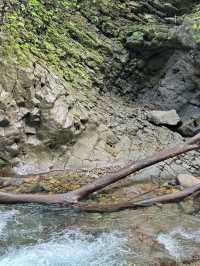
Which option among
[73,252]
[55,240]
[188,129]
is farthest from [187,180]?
[73,252]

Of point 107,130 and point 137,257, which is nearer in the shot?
point 137,257

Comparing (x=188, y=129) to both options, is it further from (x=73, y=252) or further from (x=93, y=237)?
(x=73, y=252)

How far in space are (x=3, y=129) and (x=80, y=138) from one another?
5.53 ft

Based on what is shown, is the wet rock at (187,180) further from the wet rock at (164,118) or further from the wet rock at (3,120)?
the wet rock at (3,120)

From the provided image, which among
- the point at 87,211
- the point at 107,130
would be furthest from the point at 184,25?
the point at 87,211

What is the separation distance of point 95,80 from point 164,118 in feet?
6.16

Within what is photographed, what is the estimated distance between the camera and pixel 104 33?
41.5ft

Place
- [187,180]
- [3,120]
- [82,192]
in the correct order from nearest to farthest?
[82,192] < [3,120] < [187,180]

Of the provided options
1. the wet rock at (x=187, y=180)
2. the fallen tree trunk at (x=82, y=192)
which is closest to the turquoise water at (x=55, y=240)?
the fallen tree trunk at (x=82, y=192)

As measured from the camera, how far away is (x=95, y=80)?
38.1 ft

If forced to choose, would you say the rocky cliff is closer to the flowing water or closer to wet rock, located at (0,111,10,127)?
wet rock, located at (0,111,10,127)

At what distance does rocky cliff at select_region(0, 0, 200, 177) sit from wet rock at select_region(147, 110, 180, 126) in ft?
0.39

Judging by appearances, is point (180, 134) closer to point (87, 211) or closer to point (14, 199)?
point (87, 211)

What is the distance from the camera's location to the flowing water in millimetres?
6230
